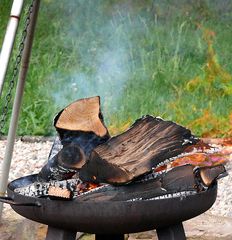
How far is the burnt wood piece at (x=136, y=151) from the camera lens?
2.26m

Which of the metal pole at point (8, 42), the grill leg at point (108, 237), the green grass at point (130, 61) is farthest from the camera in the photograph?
the green grass at point (130, 61)

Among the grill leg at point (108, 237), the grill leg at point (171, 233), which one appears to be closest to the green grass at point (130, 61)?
the grill leg at point (108, 237)

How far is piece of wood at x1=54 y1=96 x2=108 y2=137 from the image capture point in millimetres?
2484

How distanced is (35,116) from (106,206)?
3.86 m

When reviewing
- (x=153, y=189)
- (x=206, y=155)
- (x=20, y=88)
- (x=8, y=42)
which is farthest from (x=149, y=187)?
(x=206, y=155)

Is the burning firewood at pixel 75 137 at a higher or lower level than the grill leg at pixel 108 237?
higher

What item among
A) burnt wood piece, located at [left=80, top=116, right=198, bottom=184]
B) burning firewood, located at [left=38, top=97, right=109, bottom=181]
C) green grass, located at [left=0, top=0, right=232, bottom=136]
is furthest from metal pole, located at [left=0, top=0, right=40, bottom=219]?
green grass, located at [left=0, top=0, right=232, bottom=136]

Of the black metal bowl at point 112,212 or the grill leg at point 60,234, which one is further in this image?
the grill leg at point 60,234

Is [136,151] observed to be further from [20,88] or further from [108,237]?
[20,88]

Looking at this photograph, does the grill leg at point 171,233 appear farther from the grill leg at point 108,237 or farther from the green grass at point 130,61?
the green grass at point 130,61

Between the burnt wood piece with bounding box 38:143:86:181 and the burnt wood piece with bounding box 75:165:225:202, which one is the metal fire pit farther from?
the burnt wood piece with bounding box 38:143:86:181

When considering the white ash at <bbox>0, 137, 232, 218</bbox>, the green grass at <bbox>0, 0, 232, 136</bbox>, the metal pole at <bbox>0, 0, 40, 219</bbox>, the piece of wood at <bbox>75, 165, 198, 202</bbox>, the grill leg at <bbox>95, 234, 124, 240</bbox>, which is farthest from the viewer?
the green grass at <bbox>0, 0, 232, 136</bbox>

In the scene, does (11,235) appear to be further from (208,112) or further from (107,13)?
(107,13)

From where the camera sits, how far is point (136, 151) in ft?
7.89
